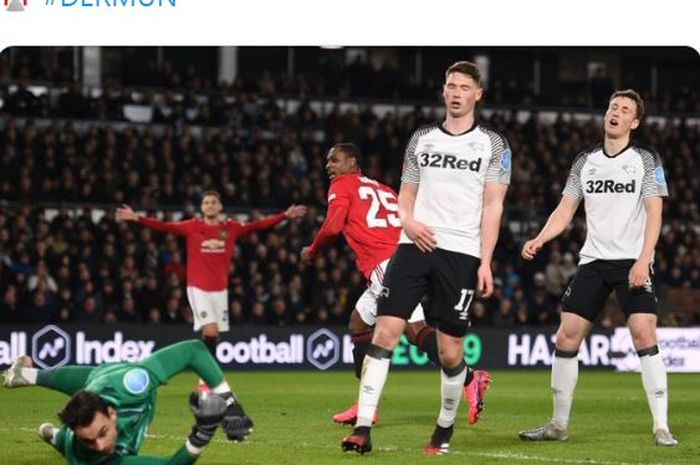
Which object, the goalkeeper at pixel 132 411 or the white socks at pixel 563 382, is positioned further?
the white socks at pixel 563 382

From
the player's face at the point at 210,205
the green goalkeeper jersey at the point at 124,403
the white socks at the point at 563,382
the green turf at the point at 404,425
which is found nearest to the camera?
the green goalkeeper jersey at the point at 124,403

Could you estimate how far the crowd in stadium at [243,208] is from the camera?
2300 centimetres

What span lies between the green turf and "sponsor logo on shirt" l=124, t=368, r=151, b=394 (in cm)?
132

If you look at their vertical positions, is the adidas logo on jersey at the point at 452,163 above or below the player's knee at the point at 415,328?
above

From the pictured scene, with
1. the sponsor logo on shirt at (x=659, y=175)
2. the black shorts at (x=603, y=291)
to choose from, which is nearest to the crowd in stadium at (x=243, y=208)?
the black shorts at (x=603, y=291)

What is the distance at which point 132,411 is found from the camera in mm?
8031

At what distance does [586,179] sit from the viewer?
1058cm

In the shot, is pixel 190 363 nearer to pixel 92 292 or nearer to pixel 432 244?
pixel 432 244

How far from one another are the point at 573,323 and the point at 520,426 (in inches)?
80.3

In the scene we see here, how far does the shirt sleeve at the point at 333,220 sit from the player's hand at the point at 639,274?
254 cm

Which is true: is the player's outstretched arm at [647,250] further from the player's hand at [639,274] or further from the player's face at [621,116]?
the player's face at [621,116]
